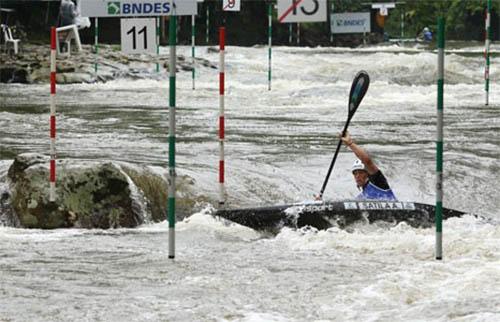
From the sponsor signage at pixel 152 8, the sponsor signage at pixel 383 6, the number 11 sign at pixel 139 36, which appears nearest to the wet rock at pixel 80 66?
the sponsor signage at pixel 152 8

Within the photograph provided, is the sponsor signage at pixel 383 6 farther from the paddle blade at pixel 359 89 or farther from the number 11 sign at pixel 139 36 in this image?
the number 11 sign at pixel 139 36

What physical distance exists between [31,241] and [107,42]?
32428mm

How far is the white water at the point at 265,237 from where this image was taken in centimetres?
598

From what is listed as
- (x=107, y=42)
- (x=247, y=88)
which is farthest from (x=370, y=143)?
(x=107, y=42)

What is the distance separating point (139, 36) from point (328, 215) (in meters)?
2.11

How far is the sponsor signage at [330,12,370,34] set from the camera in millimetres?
50531

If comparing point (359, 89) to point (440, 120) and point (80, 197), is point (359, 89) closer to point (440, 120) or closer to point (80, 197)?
point (80, 197)

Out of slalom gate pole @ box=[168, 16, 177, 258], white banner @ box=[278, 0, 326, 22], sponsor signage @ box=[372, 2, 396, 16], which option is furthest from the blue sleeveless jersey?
sponsor signage @ box=[372, 2, 396, 16]

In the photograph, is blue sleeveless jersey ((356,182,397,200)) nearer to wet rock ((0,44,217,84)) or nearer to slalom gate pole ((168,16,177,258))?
slalom gate pole ((168,16,177,258))

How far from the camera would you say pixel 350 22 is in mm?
51094

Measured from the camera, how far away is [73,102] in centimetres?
1842

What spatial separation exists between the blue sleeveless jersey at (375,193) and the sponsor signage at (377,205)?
234 millimetres

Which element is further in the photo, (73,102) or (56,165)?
(73,102)

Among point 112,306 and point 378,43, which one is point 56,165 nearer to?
point 112,306
